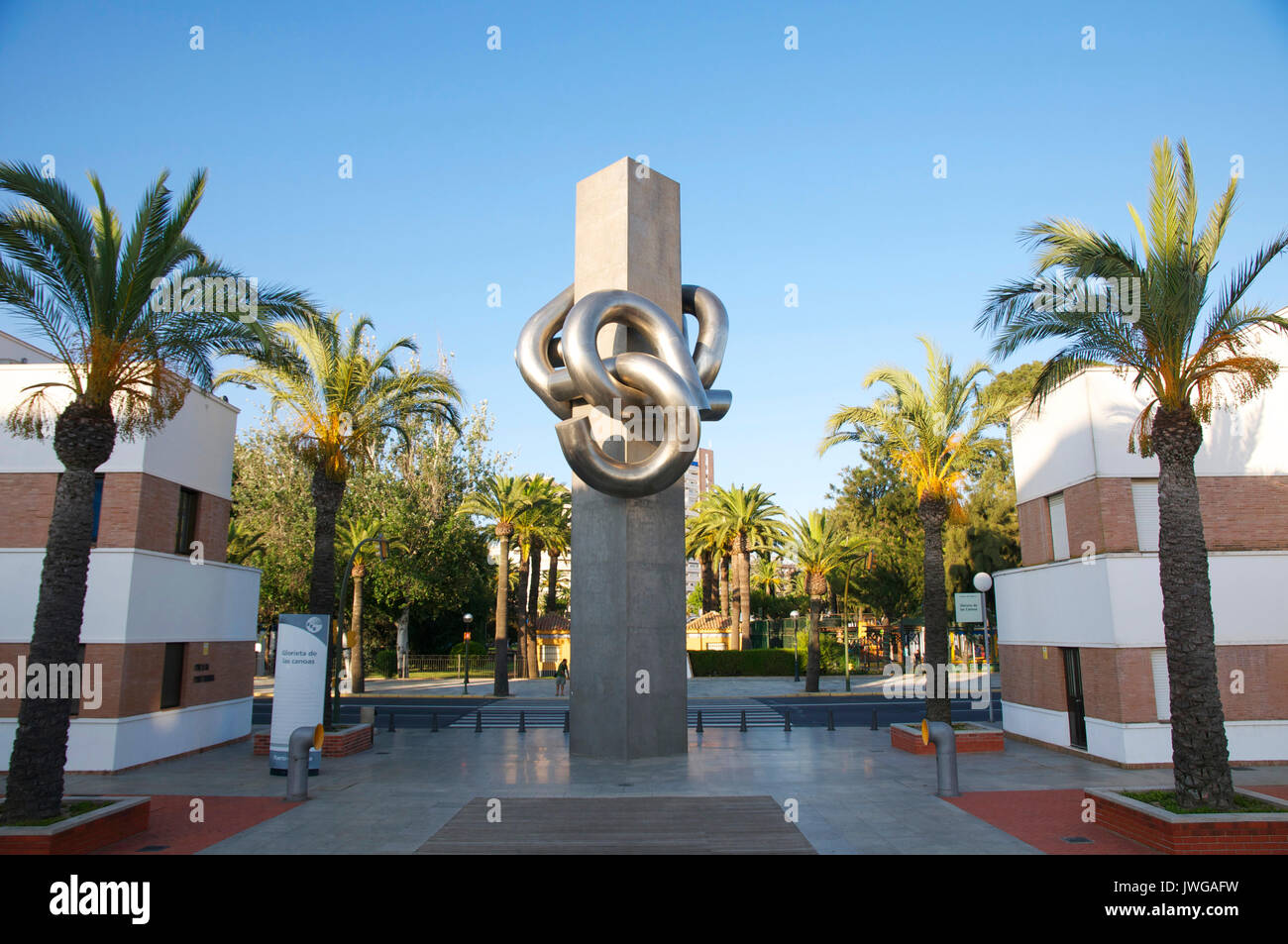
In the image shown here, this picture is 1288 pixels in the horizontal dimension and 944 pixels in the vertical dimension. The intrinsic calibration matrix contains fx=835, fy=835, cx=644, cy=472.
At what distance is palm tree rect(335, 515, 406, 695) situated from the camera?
37281mm

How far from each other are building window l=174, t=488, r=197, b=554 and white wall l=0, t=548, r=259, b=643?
24.4 inches

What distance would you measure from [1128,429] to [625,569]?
1091 centimetres

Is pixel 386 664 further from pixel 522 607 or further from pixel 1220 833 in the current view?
pixel 1220 833

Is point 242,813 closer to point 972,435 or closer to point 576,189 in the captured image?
point 576,189

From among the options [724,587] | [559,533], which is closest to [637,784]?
[559,533]

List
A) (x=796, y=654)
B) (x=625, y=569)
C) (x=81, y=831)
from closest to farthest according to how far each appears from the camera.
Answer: (x=81, y=831)
(x=625, y=569)
(x=796, y=654)

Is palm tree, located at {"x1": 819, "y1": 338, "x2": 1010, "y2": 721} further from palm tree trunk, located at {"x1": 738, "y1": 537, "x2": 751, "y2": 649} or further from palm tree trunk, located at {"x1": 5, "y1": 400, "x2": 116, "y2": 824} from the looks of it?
palm tree trunk, located at {"x1": 738, "y1": 537, "x2": 751, "y2": 649}

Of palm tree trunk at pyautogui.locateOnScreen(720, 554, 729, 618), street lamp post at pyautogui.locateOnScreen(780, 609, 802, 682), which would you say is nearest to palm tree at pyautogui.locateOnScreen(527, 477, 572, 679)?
palm tree trunk at pyautogui.locateOnScreen(720, 554, 729, 618)

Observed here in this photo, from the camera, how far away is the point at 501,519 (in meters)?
37.2

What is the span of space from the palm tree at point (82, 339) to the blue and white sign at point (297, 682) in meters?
4.92

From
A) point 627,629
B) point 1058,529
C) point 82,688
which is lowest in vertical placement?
point 82,688

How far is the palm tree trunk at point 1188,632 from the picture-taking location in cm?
1005
